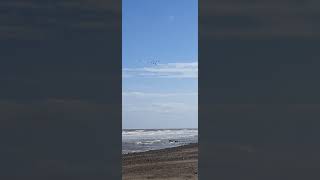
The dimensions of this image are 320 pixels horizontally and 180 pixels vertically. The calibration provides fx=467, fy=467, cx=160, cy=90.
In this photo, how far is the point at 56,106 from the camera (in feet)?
12.3

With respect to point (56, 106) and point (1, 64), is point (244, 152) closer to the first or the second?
point (56, 106)

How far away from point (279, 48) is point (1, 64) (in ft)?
7.35

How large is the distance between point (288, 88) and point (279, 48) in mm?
329

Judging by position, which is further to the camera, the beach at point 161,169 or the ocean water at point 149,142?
the ocean water at point 149,142

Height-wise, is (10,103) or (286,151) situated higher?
(10,103)

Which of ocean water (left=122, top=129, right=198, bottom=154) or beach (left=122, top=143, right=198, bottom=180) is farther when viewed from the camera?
ocean water (left=122, top=129, right=198, bottom=154)

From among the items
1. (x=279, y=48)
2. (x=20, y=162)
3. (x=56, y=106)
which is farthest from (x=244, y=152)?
(x=20, y=162)

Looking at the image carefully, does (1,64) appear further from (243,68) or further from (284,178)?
(284,178)

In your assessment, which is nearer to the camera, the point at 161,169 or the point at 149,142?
the point at 161,169

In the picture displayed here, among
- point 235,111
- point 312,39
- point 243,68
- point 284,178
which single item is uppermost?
point 312,39

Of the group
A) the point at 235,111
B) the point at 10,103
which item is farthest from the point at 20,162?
the point at 235,111

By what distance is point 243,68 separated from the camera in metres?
3.74

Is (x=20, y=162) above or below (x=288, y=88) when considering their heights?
below

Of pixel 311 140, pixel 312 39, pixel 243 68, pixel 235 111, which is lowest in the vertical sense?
pixel 311 140
